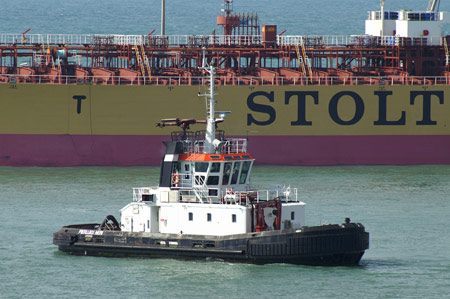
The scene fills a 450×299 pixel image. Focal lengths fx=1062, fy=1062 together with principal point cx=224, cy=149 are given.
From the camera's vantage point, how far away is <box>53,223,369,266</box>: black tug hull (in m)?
27.8

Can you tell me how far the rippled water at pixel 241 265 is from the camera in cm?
2688

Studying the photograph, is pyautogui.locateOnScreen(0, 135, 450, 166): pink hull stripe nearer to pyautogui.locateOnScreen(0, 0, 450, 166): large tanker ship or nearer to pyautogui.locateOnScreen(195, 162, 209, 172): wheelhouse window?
pyautogui.locateOnScreen(0, 0, 450, 166): large tanker ship

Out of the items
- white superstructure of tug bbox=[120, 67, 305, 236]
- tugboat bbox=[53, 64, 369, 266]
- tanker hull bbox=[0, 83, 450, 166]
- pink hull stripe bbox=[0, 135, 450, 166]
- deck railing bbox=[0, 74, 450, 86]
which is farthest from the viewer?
deck railing bbox=[0, 74, 450, 86]

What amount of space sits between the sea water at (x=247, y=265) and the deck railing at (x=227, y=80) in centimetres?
511

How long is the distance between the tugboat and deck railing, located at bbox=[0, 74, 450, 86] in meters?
21.3

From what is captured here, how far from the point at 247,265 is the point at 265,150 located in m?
22.7

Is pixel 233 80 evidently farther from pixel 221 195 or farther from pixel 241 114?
pixel 221 195

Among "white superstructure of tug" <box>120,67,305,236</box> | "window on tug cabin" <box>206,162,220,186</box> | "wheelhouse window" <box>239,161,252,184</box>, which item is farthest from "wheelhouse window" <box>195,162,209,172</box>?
"wheelhouse window" <box>239,161,252,184</box>

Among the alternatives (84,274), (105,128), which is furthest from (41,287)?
(105,128)

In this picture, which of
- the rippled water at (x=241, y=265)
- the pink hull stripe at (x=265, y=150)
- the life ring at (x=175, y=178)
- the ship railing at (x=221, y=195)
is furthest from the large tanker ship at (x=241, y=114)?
the ship railing at (x=221, y=195)

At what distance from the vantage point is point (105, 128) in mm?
50656

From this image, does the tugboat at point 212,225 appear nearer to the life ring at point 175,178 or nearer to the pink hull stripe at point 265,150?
the life ring at point 175,178

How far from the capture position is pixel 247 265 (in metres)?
28.4

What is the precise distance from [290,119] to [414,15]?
408 inches
